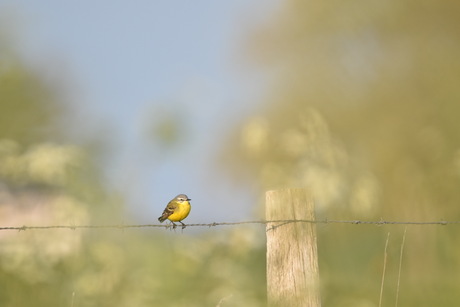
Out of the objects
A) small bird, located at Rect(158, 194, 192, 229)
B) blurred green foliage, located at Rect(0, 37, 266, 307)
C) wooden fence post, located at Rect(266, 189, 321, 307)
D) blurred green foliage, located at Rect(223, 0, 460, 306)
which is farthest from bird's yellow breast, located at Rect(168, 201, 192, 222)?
blurred green foliage, located at Rect(223, 0, 460, 306)

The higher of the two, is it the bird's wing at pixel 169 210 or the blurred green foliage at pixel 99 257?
the bird's wing at pixel 169 210

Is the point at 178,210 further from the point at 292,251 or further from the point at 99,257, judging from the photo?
the point at 99,257

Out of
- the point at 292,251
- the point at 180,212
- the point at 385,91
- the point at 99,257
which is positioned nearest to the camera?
the point at 99,257

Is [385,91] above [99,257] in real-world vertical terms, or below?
above

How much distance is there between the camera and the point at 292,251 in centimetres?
393

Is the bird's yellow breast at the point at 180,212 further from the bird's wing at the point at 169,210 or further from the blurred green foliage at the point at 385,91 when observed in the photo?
the blurred green foliage at the point at 385,91

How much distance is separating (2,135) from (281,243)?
5.85 m

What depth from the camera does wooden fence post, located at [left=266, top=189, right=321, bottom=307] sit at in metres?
3.89

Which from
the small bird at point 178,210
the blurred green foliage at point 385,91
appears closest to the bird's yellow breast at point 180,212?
the small bird at point 178,210

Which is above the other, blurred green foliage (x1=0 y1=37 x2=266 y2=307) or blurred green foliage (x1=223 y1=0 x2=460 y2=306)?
blurred green foliage (x1=223 y1=0 x2=460 y2=306)

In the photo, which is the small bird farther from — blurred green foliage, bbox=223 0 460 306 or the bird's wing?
blurred green foliage, bbox=223 0 460 306

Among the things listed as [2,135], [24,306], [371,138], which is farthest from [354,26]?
[24,306]

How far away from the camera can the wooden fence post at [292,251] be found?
389 cm

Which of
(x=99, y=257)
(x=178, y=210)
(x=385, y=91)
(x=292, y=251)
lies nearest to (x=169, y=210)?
(x=178, y=210)
